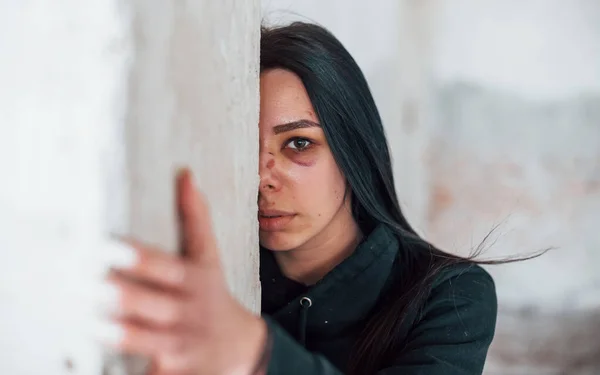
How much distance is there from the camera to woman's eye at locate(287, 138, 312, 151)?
113 centimetres

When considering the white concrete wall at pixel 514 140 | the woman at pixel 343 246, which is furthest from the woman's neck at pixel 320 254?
the white concrete wall at pixel 514 140

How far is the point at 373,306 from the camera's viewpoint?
1.14 metres

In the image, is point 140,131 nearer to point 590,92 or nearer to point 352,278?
point 352,278

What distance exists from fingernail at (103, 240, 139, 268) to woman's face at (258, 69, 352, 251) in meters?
0.60

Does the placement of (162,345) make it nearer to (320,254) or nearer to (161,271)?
(161,271)

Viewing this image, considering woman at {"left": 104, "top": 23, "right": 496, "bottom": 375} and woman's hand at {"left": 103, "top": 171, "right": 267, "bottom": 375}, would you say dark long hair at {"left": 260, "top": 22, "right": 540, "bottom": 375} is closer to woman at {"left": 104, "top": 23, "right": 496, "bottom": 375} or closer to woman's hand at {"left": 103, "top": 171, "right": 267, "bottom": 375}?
woman at {"left": 104, "top": 23, "right": 496, "bottom": 375}

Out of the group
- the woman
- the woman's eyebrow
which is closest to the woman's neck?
the woman

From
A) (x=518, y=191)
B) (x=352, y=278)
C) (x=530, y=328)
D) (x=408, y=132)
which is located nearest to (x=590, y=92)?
(x=518, y=191)

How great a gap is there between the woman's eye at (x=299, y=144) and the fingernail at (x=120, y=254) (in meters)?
0.64

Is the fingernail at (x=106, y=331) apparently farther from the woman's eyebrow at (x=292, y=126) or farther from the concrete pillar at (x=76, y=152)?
the woman's eyebrow at (x=292, y=126)

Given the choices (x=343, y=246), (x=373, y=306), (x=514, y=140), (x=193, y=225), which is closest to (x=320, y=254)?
(x=343, y=246)

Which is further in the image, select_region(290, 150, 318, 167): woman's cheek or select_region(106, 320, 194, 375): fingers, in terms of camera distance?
select_region(290, 150, 318, 167): woman's cheek

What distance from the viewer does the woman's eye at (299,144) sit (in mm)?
1126

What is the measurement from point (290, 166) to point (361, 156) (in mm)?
171
